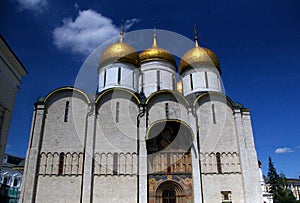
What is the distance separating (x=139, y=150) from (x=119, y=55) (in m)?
6.37

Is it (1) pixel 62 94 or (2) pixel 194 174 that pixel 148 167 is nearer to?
(2) pixel 194 174

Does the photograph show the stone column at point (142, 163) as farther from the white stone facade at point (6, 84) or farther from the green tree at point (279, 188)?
the green tree at point (279, 188)

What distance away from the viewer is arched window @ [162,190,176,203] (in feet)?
42.3

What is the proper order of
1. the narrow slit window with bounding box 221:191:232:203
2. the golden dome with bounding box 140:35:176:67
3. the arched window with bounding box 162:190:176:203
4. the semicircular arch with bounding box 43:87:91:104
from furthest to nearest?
1. the golden dome with bounding box 140:35:176:67
2. the semicircular arch with bounding box 43:87:91:104
3. the arched window with bounding box 162:190:176:203
4. the narrow slit window with bounding box 221:191:232:203

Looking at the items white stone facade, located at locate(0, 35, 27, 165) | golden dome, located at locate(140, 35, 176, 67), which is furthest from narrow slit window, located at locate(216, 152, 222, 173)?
white stone facade, located at locate(0, 35, 27, 165)

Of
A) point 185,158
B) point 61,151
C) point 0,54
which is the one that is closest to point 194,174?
point 185,158

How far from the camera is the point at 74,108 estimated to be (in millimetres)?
14242

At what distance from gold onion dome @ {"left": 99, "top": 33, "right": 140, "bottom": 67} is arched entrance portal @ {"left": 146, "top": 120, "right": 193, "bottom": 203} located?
5.08 m

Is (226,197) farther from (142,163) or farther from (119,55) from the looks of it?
(119,55)

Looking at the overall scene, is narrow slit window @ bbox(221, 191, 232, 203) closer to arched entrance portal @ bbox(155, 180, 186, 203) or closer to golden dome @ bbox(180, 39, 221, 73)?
arched entrance portal @ bbox(155, 180, 186, 203)

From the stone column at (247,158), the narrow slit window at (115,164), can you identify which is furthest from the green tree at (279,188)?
the narrow slit window at (115,164)

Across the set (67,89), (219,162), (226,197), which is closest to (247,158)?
(219,162)

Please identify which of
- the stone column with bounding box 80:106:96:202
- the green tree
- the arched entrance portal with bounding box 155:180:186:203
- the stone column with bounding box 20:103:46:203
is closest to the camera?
the stone column with bounding box 20:103:46:203

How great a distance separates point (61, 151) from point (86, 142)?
1.32 meters
